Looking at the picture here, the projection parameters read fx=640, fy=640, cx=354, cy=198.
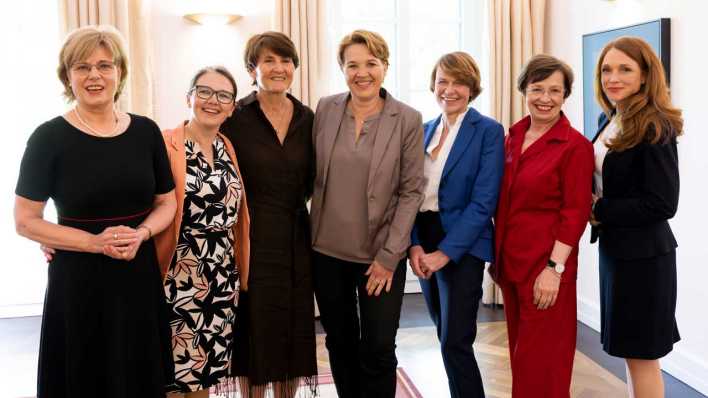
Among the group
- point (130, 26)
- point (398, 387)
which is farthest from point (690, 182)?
point (130, 26)

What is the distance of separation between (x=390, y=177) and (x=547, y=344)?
869mm

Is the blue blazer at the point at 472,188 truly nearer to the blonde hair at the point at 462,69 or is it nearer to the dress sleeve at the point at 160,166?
the blonde hair at the point at 462,69

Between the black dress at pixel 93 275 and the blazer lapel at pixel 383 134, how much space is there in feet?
2.67

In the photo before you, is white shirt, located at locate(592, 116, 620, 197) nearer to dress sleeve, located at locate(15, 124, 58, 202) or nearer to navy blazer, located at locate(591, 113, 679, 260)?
navy blazer, located at locate(591, 113, 679, 260)

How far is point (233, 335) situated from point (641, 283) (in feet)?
5.15

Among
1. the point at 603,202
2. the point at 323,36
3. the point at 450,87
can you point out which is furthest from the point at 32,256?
the point at 603,202

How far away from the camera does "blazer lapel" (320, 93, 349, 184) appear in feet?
8.26

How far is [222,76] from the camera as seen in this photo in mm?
2408

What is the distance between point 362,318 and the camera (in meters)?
2.60

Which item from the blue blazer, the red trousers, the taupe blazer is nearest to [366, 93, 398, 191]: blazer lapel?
the taupe blazer

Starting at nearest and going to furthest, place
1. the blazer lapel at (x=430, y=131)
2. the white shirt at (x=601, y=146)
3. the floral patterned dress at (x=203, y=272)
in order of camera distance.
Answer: the floral patterned dress at (x=203, y=272) → the white shirt at (x=601, y=146) → the blazer lapel at (x=430, y=131)

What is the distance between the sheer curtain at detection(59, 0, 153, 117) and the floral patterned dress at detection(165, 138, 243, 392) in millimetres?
2434

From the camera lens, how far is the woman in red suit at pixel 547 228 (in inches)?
93.7

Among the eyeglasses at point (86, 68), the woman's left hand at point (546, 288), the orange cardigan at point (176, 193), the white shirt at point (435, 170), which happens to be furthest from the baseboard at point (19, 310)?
the woman's left hand at point (546, 288)
